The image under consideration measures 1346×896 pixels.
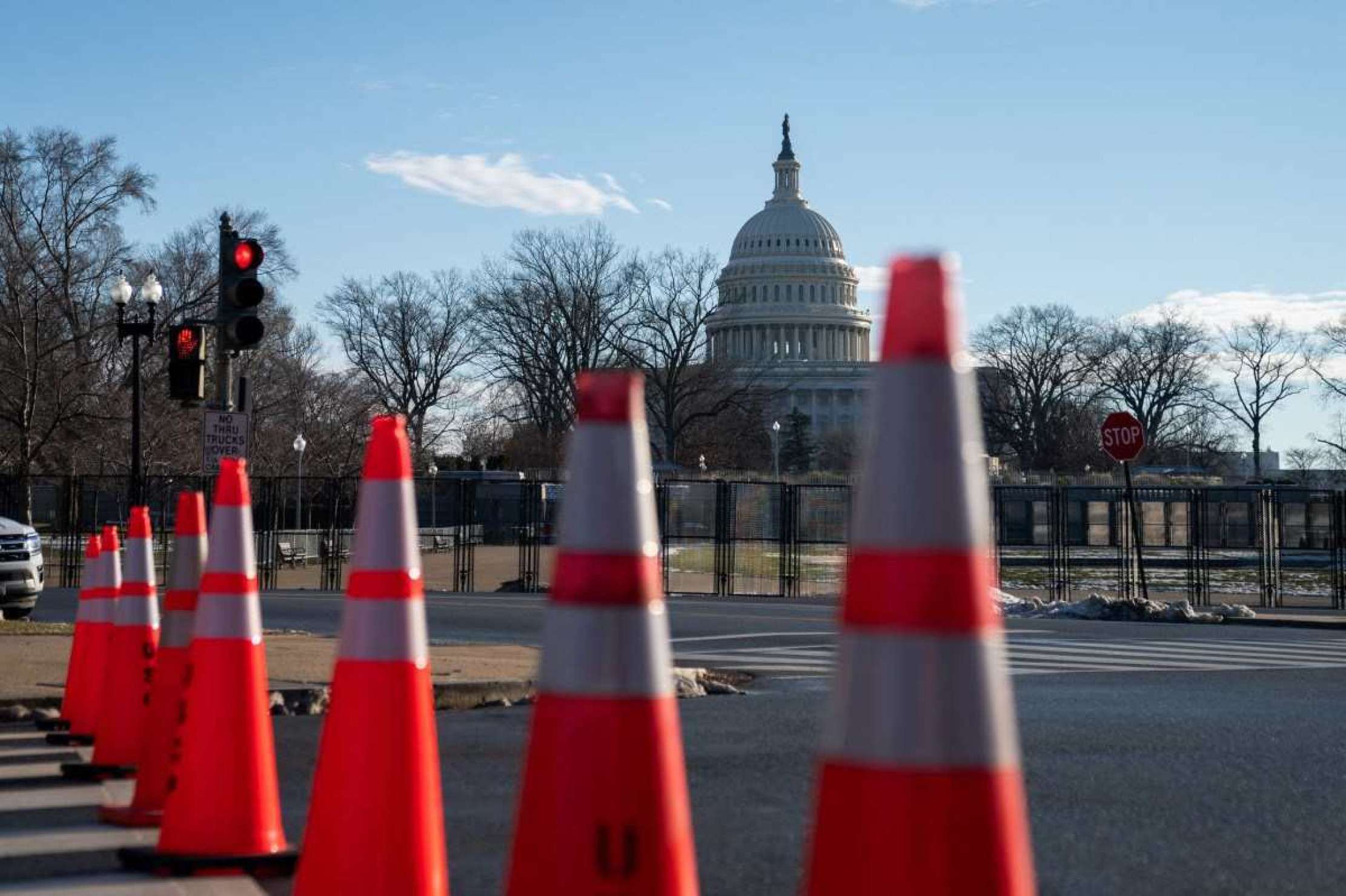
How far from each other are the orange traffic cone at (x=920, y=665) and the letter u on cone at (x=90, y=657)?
23.7ft

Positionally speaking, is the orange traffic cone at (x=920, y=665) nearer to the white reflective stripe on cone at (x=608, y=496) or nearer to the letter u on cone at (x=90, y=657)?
the white reflective stripe on cone at (x=608, y=496)

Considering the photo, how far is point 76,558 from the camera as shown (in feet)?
112

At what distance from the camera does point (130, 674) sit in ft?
26.0

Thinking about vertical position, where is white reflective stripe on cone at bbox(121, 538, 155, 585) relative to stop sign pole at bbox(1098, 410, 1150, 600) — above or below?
below

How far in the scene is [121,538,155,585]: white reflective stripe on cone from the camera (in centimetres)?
809

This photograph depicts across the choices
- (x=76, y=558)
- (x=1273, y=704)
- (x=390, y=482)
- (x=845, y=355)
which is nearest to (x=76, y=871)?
(x=390, y=482)

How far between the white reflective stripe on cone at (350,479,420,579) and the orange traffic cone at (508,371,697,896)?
168 cm

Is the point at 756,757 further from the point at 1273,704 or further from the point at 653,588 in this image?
the point at 653,588

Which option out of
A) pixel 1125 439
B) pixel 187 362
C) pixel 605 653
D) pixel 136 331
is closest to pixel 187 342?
pixel 187 362

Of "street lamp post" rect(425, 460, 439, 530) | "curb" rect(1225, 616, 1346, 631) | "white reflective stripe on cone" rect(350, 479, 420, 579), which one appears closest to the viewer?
"white reflective stripe on cone" rect(350, 479, 420, 579)

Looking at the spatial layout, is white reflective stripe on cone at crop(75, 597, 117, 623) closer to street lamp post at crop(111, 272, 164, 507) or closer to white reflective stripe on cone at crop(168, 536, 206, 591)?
white reflective stripe on cone at crop(168, 536, 206, 591)

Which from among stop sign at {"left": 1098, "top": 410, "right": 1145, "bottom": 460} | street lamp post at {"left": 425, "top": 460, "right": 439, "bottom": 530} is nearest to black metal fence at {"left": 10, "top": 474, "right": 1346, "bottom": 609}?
street lamp post at {"left": 425, "top": 460, "right": 439, "bottom": 530}

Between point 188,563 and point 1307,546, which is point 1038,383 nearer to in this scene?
point 1307,546

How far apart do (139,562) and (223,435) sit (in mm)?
8975
